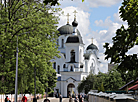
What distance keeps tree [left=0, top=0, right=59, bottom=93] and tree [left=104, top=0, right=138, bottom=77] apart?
13549 mm

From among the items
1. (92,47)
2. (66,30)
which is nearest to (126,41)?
(66,30)

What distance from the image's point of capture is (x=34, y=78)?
38375mm

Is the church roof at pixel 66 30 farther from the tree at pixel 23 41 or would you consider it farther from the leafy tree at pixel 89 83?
the tree at pixel 23 41

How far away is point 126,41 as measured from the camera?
2014 centimetres

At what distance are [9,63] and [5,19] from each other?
430 centimetres

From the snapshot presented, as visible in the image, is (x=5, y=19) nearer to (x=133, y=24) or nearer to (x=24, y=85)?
(x=24, y=85)

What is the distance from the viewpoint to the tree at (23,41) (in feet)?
108

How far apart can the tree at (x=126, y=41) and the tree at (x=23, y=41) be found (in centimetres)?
1355

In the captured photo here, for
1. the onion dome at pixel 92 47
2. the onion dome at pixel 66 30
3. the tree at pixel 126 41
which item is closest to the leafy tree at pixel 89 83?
the onion dome at pixel 66 30

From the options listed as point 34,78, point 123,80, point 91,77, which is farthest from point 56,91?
point 34,78

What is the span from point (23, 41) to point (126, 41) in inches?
591

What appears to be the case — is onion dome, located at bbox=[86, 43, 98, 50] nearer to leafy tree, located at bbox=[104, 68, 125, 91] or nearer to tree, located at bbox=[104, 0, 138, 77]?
leafy tree, located at bbox=[104, 68, 125, 91]

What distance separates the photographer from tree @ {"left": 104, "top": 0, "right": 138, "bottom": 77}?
765 inches

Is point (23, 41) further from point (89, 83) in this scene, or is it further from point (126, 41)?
point (89, 83)
